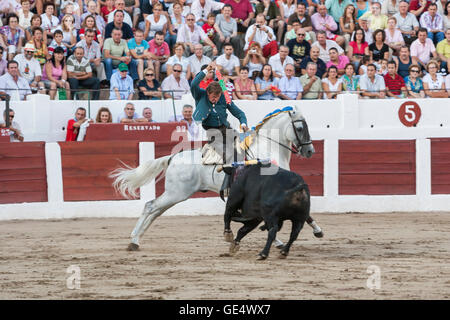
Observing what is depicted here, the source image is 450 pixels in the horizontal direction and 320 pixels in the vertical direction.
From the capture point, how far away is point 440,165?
1377 centimetres

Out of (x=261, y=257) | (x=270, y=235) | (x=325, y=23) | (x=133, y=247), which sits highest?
(x=325, y=23)

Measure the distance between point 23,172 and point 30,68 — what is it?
1957 mm

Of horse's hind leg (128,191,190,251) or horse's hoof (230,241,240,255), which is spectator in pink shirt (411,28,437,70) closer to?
horse's hind leg (128,191,190,251)

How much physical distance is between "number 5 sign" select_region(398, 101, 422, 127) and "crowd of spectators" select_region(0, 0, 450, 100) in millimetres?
345

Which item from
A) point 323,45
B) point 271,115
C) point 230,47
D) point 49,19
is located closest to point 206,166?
point 271,115

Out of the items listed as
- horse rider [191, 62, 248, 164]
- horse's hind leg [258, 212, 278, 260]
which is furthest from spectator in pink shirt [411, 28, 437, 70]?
horse's hind leg [258, 212, 278, 260]

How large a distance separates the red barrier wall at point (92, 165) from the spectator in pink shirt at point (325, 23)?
4.97m

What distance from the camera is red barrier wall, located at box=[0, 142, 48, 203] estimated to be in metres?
12.5

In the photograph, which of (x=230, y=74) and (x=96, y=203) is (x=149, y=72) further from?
(x=96, y=203)

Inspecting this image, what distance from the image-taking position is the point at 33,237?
34.5 ft

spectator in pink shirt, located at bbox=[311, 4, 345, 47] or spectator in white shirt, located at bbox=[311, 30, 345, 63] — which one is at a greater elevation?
spectator in pink shirt, located at bbox=[311, 4, 345, 47]

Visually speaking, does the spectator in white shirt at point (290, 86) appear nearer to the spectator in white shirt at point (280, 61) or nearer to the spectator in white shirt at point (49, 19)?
the spectator in white shirt at point (280, 61)

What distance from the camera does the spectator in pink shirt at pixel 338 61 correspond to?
50.4 ft

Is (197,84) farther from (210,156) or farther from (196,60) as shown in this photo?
(196,60)
